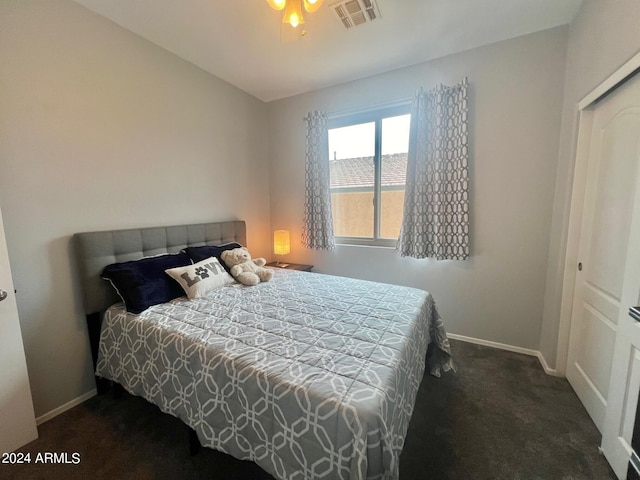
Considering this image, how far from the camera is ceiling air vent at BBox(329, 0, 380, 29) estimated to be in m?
1.83

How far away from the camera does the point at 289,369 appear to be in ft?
3.81

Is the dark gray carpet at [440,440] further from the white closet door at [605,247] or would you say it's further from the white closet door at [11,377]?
the white closet door at [605,247]

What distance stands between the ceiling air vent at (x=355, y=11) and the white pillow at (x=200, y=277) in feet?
7.31

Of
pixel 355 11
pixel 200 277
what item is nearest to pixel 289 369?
pixel 200 277

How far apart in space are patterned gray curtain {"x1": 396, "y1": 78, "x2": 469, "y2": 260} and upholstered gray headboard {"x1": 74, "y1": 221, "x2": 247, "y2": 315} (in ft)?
7.48

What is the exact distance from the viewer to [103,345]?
72.7 inches

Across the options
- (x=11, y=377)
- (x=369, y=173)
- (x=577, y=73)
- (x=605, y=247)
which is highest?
(x=577, y=73)

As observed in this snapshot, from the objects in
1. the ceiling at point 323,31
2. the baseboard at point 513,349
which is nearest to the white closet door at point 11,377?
the ceiling at point 323,31

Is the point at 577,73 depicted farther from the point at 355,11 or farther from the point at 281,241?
the point at 281,241

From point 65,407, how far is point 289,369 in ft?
6.20

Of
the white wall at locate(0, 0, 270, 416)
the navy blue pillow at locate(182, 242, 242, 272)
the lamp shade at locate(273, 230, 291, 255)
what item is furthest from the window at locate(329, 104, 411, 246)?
the white wall at locate(0, 0, 270, 416)

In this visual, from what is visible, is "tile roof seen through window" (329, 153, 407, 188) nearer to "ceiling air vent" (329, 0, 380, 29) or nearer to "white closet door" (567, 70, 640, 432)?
"ceiling air vent" (329, 0, 380, 29)

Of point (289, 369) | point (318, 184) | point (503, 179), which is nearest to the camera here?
point (289, 369)

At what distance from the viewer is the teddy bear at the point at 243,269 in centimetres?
238
